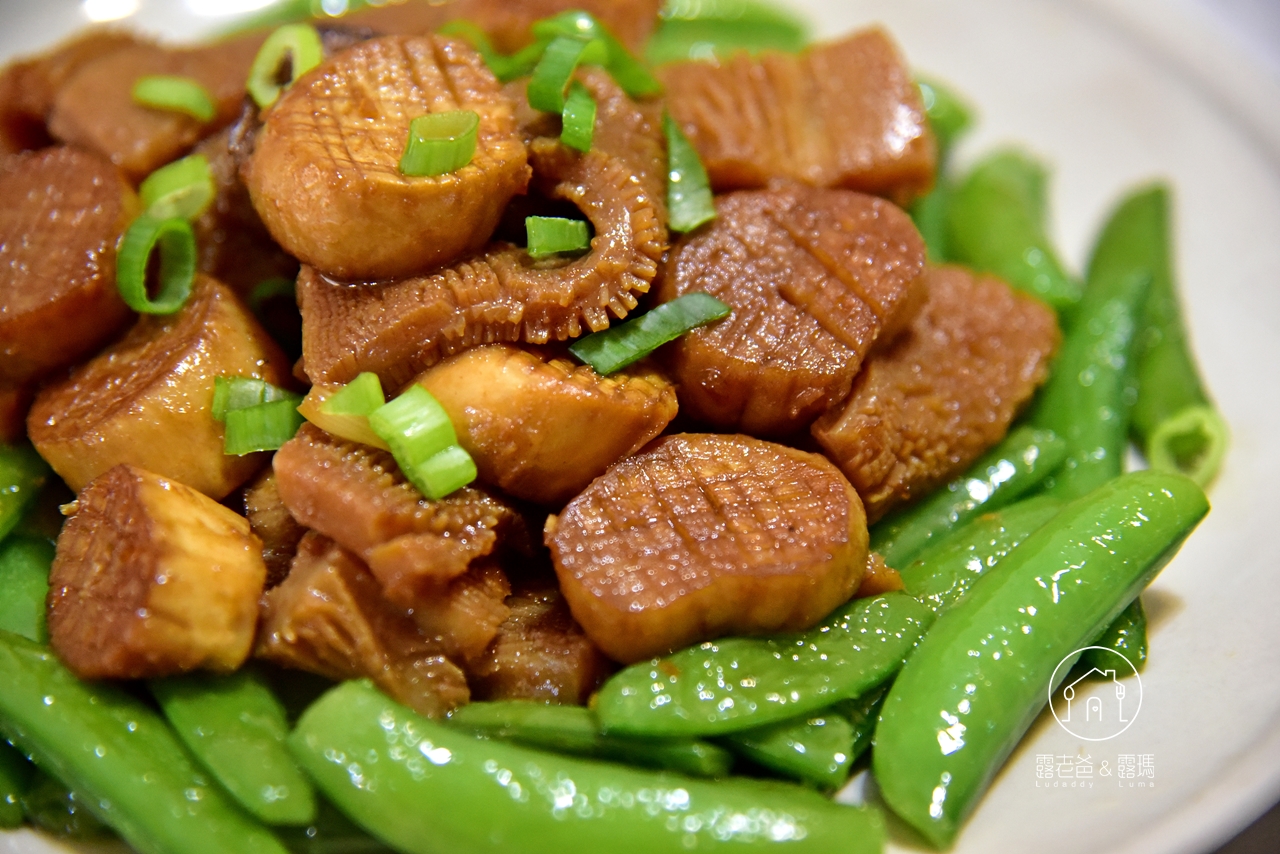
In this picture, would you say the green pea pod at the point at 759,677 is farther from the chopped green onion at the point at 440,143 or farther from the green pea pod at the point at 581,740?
the chopped green onion at the point at 440,143

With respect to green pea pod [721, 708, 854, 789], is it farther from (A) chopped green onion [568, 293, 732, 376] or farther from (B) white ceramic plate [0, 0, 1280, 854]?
(A) chopped green onion [568, 293, 732, 376]

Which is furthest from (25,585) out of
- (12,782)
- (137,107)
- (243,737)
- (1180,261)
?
(1180,261)

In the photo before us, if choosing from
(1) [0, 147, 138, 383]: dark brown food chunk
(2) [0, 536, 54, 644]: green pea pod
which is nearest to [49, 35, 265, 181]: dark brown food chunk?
(1) [0, 147, 138, 383]: dark brown food chunk

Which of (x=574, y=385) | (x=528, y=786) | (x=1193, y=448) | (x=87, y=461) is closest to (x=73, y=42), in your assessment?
(x=87, y=461)

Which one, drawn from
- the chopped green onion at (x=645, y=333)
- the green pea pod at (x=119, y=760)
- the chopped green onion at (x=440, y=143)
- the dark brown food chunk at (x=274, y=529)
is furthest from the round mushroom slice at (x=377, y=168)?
the green pea pod at (x=119, y=760)

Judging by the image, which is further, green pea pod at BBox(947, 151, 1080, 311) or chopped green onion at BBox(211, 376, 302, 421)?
green pea pod at BBox(947, 151, 1080, 311)

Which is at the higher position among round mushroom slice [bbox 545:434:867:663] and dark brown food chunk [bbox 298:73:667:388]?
dark brown food chunk [bbox 298:73:667:388]

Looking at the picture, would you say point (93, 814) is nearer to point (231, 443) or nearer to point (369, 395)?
point (231, 443)
